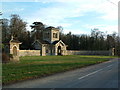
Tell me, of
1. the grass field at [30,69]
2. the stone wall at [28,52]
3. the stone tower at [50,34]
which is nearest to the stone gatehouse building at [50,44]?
the stone tower at [50,34]

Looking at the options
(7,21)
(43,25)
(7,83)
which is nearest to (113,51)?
(43,25)

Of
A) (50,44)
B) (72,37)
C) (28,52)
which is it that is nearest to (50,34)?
(50,44)

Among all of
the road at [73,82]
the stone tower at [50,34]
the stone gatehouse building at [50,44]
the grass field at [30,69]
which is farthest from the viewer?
the stone tower at [50,34]

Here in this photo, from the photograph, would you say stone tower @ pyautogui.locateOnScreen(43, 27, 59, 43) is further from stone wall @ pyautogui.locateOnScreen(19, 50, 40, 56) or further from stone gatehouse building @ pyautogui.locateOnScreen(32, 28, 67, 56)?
stone wall @ pyautogui.locateOnScreen(19, 50, 40, 56)

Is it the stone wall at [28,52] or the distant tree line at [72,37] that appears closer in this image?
the stone wall at [28,52]

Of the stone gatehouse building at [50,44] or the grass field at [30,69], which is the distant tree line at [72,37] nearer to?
the stone gatehouse building at [50,44]

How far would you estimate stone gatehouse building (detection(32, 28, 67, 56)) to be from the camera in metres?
66.7

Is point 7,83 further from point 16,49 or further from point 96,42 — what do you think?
point 96,42

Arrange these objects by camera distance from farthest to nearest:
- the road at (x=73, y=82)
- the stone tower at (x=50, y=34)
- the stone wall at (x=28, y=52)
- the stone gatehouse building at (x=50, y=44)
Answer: the stone tower at (x=50, y=34) → the stone gatehouse building at (x=50, y=44) → the stone wall at (x=28, y=52) → the road at (x=73, y=82)

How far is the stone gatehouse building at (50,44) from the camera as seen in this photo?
219 ft

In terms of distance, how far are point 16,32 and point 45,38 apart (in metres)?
10.7

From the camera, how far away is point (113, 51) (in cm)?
7975

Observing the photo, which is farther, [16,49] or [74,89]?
[16,49]

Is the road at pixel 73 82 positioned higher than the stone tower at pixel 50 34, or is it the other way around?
the stone tower at pixel 50 34
